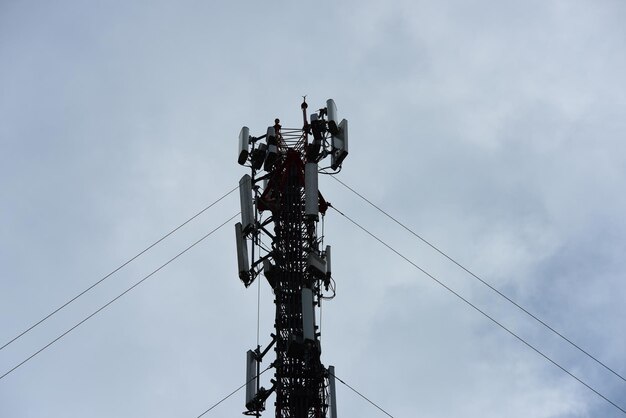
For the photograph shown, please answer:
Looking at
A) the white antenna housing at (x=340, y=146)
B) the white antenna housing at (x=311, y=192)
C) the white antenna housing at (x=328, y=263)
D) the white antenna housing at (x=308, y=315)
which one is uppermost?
the white antenna housing at (x=340, y=146)

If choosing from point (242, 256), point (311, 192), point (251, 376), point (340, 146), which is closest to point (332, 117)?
point (340, 146)

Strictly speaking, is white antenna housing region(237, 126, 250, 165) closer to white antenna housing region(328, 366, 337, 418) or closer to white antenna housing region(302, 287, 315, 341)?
white antenna housing region(302, 287, 315, 341)

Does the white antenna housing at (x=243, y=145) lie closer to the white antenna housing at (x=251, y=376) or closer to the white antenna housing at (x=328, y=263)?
the white antenna housing at (x=328, y=263)

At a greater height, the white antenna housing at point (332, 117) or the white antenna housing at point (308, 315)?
the white antenna housing at point (332, 117)

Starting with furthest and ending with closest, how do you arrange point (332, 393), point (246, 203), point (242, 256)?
point (246, 203), point (242, 256), point (332, 393)

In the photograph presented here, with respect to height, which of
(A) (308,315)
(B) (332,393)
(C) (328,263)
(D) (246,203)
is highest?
(D) (246,203)

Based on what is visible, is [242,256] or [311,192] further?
[242,256]

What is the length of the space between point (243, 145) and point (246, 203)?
10.4ft

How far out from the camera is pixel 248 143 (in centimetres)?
5391

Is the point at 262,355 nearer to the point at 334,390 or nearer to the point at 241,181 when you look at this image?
the point at 334,390

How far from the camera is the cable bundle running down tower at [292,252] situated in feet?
155

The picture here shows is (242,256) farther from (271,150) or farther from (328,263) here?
(271,150)

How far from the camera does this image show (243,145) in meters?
53.6

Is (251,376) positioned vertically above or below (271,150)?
below
